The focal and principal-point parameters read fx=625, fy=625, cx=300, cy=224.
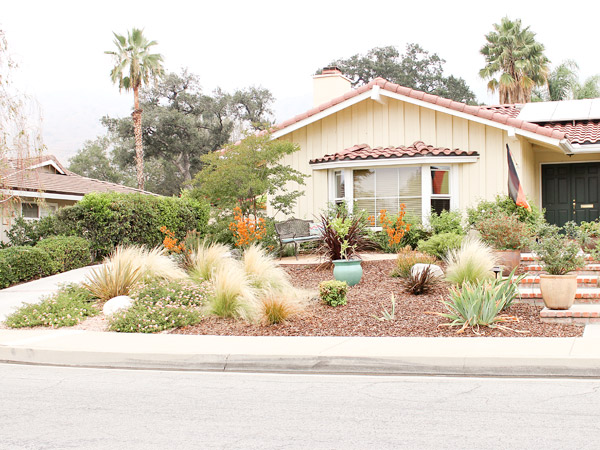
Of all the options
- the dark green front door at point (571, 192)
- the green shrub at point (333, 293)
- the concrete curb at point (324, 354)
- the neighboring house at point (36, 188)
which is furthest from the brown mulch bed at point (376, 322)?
the dark green front door at point (571, 192)

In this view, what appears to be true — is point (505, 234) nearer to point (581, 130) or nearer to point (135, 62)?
point (581, 130)

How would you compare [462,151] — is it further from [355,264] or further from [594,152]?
[355,264]

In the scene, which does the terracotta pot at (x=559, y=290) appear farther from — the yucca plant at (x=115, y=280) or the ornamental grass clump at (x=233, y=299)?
the yucca plant at (x=115, y=280)

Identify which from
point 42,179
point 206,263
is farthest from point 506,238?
point 42,179

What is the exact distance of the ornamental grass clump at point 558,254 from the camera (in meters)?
8.99

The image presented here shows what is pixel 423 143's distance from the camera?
1694 centimetres

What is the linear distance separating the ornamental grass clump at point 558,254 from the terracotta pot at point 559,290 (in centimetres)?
24

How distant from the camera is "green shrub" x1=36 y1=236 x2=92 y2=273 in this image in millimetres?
14492

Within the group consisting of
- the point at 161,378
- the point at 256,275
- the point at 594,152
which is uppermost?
the point at 594,152

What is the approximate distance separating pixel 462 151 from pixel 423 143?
1.13 m

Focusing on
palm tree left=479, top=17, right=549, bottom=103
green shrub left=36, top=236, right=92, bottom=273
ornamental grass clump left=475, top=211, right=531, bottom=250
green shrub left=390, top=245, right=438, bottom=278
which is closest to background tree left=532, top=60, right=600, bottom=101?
palm tree left=479, top=17, right=549, bottom=103

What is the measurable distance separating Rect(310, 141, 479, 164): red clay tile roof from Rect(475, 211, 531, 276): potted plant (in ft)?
13.3

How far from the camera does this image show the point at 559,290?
880cm

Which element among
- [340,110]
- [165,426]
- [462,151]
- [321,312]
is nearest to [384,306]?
[321,312]
